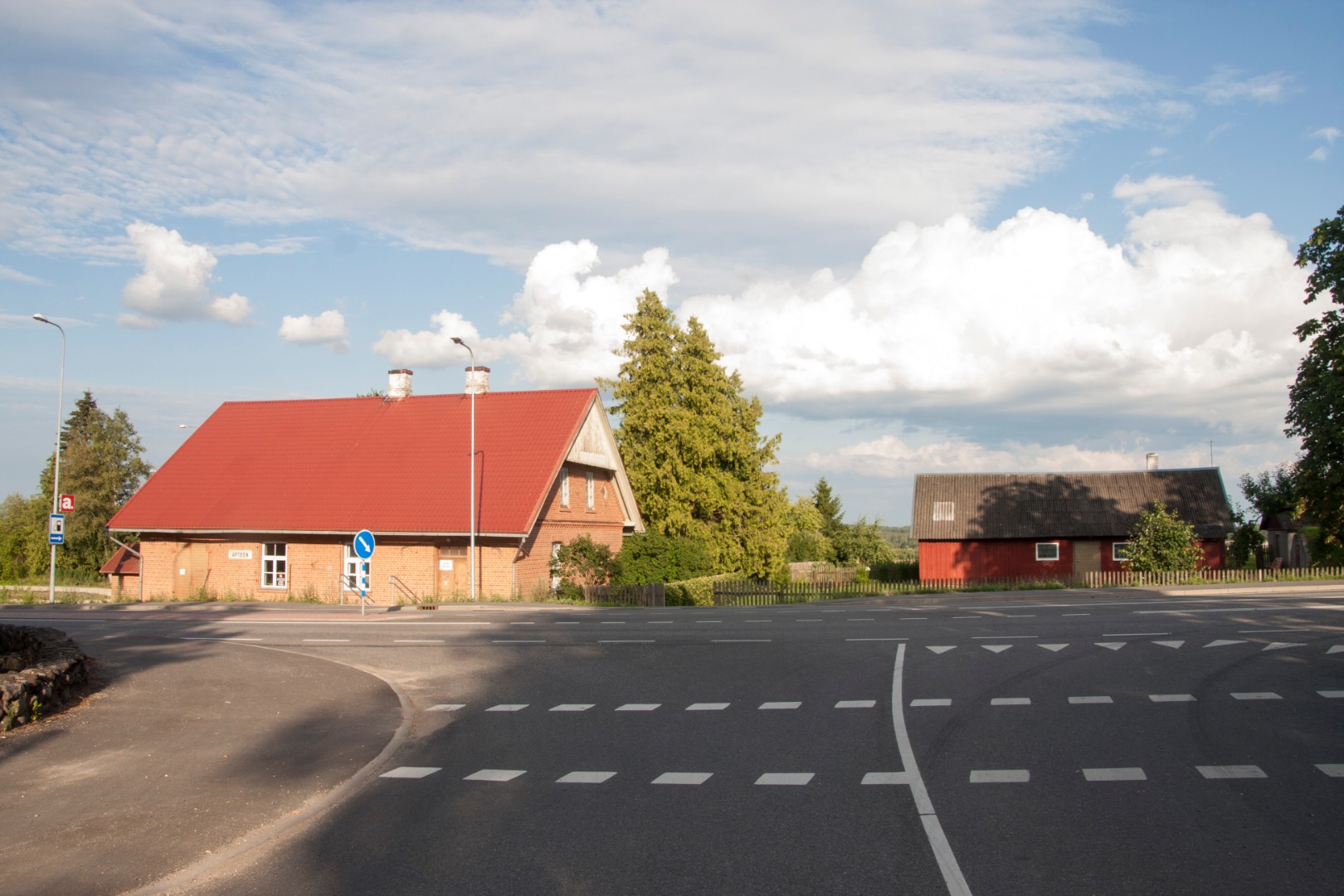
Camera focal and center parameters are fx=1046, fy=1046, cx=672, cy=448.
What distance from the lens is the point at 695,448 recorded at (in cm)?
4700

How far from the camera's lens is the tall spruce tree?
4738 cm

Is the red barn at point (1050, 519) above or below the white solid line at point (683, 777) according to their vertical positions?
above

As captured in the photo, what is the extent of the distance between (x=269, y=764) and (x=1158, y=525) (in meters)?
35.8

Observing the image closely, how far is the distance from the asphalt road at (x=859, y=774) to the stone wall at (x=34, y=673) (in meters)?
4.01

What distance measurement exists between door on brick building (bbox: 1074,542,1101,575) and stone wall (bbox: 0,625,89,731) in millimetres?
48271

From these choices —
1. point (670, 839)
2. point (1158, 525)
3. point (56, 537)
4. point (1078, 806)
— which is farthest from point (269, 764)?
point (1158, 525)

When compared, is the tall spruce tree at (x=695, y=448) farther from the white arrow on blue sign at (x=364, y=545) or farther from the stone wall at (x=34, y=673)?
the stone wall at (x=34, y=673)

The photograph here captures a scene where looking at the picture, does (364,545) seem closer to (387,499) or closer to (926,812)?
(387,499)

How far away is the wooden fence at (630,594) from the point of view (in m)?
32.6

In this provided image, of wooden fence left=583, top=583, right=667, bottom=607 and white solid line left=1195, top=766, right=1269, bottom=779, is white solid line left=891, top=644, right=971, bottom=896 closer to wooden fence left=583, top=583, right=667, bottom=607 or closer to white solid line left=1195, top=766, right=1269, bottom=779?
white solid line left=1195, top=766, right=1269, bottom=779

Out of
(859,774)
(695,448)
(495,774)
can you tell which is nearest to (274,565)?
(695,448)

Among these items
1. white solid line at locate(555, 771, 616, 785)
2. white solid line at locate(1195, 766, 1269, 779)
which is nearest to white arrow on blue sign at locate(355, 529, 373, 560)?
white solid line at locate(555, 771, 616, 785)

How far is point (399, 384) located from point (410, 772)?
119 ft

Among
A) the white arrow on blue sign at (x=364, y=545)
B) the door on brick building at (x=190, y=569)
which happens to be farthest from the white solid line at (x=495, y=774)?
the door on brick building at (x=190, y=569)
